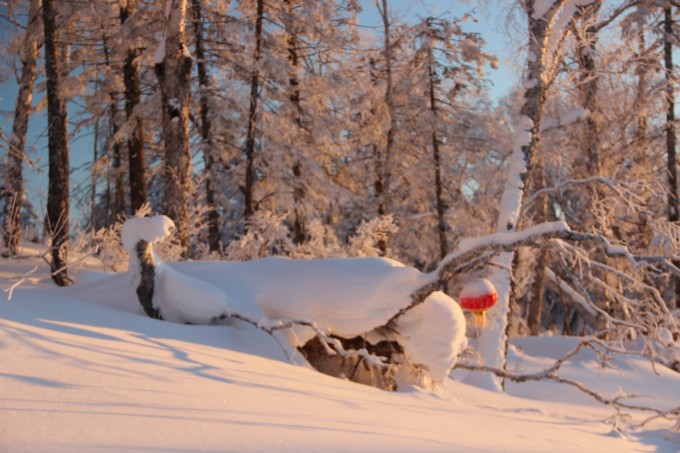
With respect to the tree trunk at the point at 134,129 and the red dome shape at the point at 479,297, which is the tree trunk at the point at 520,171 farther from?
the tree trunk at the point at 134,129

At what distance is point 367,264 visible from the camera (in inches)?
201

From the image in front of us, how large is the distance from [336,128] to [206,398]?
13.0 metres

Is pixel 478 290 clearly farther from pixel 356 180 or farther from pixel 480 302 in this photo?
pixel 356 180

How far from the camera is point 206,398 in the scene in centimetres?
273

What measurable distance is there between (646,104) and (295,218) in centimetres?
912

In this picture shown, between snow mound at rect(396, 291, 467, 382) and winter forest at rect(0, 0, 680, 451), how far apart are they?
2 cm

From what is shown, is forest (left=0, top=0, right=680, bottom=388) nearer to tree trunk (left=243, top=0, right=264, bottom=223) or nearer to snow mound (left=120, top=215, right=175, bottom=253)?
tree trunk (left=243, top=0, right=264, bottom=223)

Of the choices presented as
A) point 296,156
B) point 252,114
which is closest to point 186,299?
point 252,114

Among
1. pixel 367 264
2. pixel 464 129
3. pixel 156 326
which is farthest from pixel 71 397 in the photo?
pixel 464 129

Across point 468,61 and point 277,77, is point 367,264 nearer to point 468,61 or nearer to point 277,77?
point 277,77

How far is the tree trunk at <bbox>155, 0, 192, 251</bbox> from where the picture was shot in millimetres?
8164

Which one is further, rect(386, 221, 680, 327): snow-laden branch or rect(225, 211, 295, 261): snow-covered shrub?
rect(225, 211, 295, 261): snow-covered shrub

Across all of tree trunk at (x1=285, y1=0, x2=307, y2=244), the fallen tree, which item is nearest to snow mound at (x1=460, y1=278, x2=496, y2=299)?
the fallen tree

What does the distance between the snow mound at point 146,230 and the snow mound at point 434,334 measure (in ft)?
7.45
